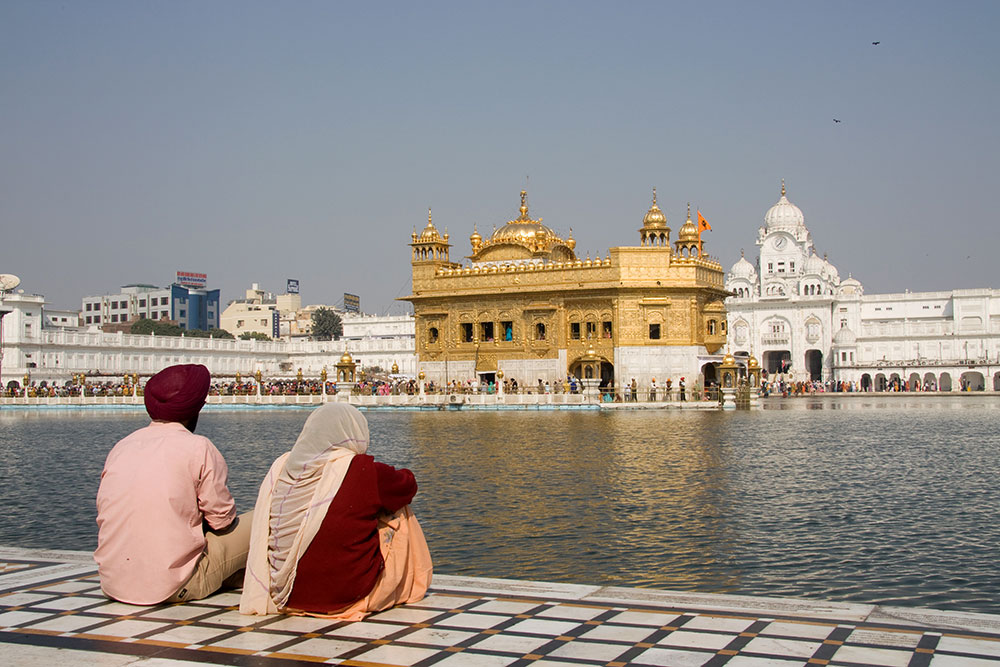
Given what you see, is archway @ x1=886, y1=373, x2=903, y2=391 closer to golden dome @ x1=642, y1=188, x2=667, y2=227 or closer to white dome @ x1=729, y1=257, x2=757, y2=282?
white dome @ x1=729, y1=257, x2=757, y2=282

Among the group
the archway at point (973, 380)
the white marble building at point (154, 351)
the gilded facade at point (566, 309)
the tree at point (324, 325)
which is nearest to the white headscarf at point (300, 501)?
the gilded facade at point (566, 309)

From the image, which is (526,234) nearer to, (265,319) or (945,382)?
(945,382)

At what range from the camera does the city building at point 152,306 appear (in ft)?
382

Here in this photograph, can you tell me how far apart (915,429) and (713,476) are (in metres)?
15.0

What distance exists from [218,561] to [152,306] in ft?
383

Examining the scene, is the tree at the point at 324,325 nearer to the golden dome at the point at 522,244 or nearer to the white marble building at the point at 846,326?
the white marble building at the point at 846,326

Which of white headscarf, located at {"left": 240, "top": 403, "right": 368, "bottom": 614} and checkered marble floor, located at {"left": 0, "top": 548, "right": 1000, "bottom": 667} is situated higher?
white headscarf, located at {"left": 240, "top": 403, "right": 368, "bottom": 614}

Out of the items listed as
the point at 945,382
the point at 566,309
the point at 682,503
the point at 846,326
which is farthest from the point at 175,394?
the point at 846,326

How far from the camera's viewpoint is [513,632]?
20.4ft

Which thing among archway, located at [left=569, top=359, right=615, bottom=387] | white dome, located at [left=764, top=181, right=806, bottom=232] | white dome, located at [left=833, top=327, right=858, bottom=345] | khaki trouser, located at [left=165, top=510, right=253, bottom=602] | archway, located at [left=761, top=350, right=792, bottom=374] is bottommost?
khaki trouser, located at [left=165, top=510, right=253, bottom=602]

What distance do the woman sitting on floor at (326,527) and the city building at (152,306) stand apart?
112855 mm

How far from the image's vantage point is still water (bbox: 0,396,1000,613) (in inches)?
376

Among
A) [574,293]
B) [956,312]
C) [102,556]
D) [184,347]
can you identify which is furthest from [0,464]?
[956,312]

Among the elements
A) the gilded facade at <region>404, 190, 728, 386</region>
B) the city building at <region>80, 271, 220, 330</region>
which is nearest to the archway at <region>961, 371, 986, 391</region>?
the gilded facade at <region>404, 190, 728, 386</region>
